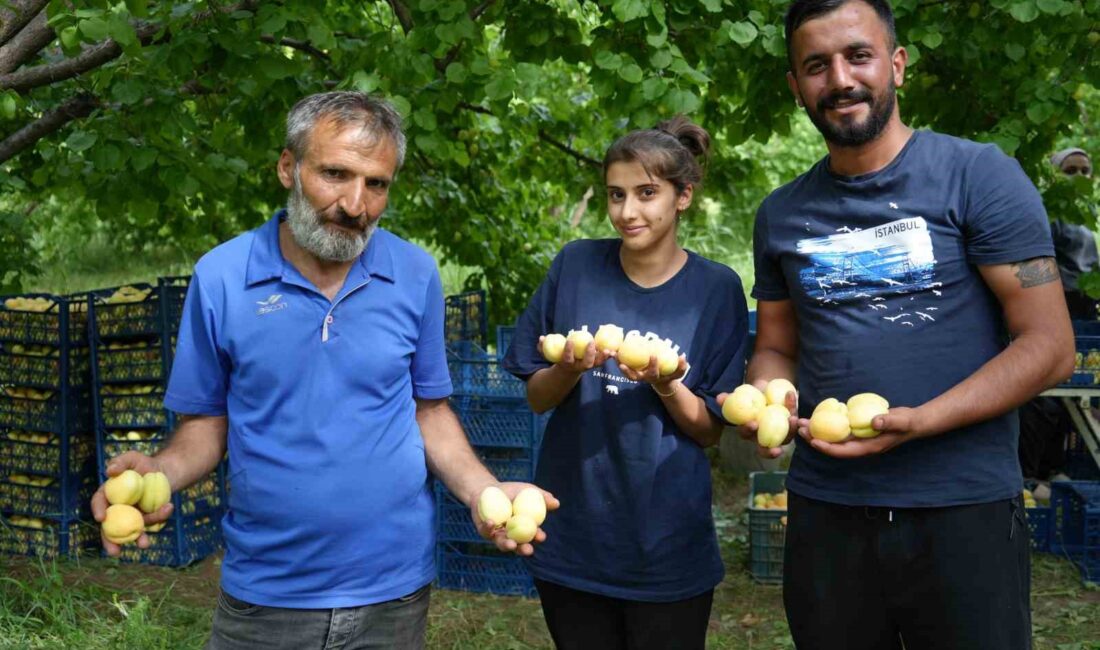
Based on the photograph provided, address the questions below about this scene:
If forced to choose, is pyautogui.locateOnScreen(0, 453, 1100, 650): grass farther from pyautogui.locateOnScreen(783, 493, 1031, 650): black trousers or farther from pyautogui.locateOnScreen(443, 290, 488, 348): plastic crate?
pyautogui.locateOnScreen(783, 493, 1031, 650): black trousers

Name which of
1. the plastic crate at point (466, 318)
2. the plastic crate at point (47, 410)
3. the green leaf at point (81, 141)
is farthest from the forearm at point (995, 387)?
the plastic crate at point (47, 410)

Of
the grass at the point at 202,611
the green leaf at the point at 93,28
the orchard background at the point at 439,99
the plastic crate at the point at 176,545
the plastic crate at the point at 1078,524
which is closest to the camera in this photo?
the green leaf at the point at 93,28

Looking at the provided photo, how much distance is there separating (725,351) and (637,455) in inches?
13.8

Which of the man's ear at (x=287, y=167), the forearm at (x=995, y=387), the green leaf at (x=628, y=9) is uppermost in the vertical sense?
the green leaf at (x=628, y=9)

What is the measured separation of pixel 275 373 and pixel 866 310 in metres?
1.29

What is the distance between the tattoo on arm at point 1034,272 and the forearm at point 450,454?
1212 millimetres

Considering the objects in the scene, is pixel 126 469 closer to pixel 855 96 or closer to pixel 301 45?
pixel 855 96

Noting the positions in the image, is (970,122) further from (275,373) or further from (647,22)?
(275,373)

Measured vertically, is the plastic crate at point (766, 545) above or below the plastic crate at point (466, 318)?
below

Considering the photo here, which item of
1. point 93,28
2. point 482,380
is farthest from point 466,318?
point 93,28

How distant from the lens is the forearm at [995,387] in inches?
96.3

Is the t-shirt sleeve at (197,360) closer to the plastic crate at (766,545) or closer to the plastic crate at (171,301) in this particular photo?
the plastic crate at (171,301)

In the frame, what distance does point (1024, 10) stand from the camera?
13.3 ft

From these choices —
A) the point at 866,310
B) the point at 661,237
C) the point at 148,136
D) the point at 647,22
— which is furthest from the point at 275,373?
the point at 148,136
